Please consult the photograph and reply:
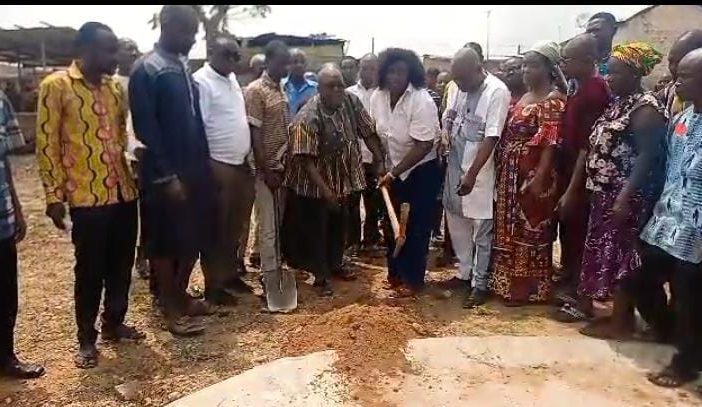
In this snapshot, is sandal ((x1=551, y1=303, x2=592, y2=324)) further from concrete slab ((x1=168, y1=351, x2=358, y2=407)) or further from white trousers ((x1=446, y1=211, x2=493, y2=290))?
concrete slab ((x1=168, y1=351, x2=358, y2=407))

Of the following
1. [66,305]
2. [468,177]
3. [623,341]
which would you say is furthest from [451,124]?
[66,305]

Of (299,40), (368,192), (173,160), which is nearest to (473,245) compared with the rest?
(368,192)

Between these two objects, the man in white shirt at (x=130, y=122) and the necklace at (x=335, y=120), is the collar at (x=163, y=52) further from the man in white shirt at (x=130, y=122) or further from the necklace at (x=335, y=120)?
the necklace at (x=335, y=120)

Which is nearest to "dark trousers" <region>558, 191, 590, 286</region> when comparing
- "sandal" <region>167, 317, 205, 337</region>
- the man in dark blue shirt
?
the man in dark blue shirt

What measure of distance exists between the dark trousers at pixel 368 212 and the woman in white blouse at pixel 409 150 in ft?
1.65

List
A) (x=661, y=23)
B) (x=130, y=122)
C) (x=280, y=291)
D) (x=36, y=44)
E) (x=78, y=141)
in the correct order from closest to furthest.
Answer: (x=78, y=141)
(x=130, y=122)
(x=280, y=291)
(x=36, y=44)
(x=661, y=23)

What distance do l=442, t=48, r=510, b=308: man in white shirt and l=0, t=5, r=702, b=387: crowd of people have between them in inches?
0.6

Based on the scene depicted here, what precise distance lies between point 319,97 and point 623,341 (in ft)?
8.01

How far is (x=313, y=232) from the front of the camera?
190 inches

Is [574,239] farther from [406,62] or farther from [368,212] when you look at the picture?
[368,212]

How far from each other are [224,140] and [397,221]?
127 centimetres

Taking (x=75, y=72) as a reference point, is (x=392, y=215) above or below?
below

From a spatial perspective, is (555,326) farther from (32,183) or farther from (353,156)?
(32,183)

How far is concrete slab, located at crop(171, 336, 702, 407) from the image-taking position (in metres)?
2.86
